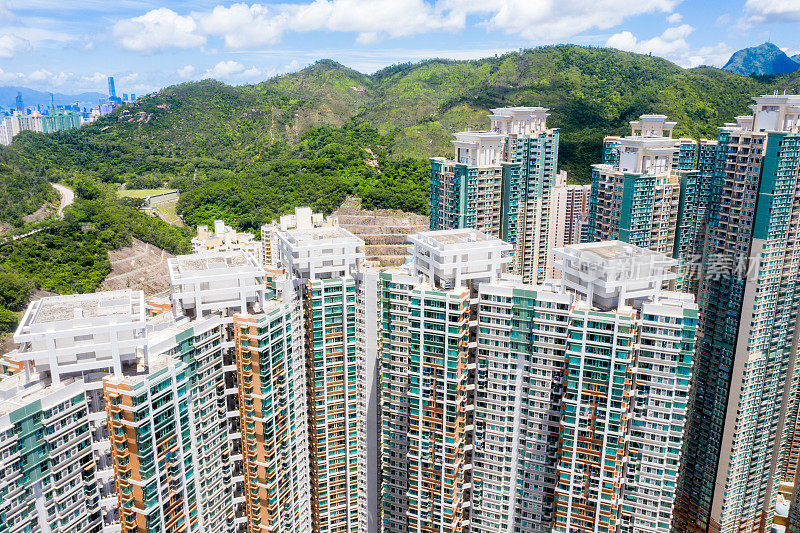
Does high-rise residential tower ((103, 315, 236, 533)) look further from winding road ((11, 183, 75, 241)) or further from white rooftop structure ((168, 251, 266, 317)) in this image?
winding road ((11, 183, 75, 241))

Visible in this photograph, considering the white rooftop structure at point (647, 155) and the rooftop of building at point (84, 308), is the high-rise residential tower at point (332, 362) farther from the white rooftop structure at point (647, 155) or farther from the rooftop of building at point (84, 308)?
the white rooftop structure at point (647, 155)

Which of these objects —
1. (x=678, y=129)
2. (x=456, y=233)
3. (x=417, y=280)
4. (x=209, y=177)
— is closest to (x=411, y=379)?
(x=417, y=280)

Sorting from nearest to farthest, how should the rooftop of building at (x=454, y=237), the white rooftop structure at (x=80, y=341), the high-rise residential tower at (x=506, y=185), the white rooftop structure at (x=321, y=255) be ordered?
the white rooftop structure at (x=80, y=341), the rooftop of building at (x=454, y=237), the white rooftop structure at (x=321, y=255), the high-rise residential tower at (x=506, y=185)

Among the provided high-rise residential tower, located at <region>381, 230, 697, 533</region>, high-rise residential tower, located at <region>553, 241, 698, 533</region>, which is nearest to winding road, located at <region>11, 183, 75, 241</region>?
high-rise residential tower, located at <region>381, 230, 697, 533</region>

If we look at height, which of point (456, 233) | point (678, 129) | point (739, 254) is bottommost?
point (739, 254)

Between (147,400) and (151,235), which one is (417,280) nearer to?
(147,400)

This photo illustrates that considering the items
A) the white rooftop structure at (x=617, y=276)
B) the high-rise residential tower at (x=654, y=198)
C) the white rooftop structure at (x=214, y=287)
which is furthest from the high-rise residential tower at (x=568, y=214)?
the white rooftop structure at (x=214, y=287)

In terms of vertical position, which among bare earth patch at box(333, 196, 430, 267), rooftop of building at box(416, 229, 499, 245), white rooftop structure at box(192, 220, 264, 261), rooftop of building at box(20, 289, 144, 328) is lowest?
bare earth patch at box(333, 196, 430, 267)
